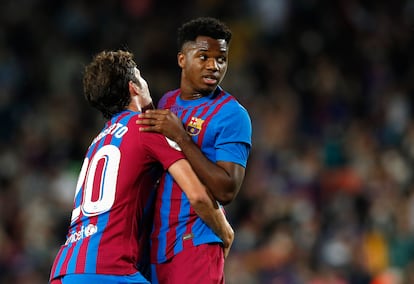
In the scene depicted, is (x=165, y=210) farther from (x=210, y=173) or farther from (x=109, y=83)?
(x=109, y=83)

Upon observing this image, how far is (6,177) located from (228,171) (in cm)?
673

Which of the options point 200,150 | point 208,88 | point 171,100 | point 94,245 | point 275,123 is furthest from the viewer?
point 275,123

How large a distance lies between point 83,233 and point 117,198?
0.24 meters

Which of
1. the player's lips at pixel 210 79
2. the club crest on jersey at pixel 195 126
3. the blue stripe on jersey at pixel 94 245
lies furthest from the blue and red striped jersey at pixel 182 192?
the blue stripe on jersey at pixel 94 245

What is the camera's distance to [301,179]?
9.77 m

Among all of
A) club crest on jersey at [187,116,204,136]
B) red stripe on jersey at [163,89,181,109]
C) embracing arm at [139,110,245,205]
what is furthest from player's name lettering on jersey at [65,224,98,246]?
red stripe on jersey at [163,89,181,109]

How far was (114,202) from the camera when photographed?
4.18 metres

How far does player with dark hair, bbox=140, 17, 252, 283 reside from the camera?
167 inches

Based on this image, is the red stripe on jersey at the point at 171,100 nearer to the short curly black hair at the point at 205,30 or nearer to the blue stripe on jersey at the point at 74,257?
the short curly black hair at the point at 205,30

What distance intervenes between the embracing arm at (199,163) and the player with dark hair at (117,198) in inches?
1.3

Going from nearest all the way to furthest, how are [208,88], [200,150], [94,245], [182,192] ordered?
[94,245]
[200,150]
[182,192]
[208,88]

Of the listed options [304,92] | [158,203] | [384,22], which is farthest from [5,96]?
[158,203]

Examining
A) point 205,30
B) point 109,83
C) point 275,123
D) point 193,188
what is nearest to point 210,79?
point 205,30

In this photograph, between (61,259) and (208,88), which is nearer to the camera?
(61,259)
